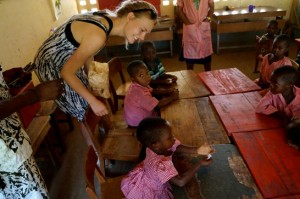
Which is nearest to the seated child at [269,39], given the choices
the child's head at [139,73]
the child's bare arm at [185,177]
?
the child's head at [139,73]

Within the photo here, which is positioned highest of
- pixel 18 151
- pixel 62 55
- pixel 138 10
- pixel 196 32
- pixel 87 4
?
pixel 87 4

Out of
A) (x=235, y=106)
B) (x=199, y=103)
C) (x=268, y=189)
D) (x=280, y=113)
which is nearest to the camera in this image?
(x=268, y=189)

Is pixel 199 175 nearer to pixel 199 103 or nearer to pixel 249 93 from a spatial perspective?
pixel 199 103

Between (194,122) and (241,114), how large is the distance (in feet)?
1.04

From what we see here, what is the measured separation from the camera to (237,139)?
1338 millimetres

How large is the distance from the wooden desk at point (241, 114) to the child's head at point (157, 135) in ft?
1.30

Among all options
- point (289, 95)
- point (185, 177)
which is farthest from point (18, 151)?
point (289, 95)

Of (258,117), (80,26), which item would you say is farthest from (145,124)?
(258,117)

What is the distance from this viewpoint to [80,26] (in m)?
1.32

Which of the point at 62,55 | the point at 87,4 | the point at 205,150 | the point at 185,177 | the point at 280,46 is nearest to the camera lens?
the point at 185,177

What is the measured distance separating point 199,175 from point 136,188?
326 mm

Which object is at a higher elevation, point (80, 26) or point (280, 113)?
point (80, 26)

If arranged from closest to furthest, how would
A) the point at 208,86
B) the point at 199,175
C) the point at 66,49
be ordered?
the point at 199,175
the point at 66,49
the point at 208,86

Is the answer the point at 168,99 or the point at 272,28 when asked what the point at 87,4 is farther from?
the point at 168,99
